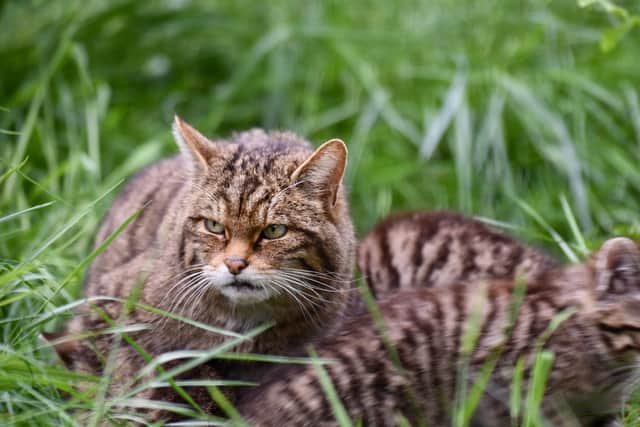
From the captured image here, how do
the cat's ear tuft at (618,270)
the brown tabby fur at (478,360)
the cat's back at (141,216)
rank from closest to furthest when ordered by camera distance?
the brown tabby fur at (478,360) < the cat's ear tuft at (618,270) < the cat's back at (141,216)

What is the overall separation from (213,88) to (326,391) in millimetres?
3856

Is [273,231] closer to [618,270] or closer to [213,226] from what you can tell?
[213,226]

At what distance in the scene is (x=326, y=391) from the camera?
3264mm

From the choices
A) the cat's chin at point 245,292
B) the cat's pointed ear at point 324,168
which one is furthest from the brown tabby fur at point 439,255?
the cat's chin at point 245,292

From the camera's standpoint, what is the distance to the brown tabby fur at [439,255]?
4.28m

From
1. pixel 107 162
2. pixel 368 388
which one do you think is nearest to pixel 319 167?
pixel 368 388

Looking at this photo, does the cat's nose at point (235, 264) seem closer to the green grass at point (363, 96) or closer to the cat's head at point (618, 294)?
the cat's head at point (618, 294)

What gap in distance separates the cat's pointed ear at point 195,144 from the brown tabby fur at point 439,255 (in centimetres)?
102

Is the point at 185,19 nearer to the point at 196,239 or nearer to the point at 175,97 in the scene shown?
the point at 175,97

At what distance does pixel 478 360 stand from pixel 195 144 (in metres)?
1.38

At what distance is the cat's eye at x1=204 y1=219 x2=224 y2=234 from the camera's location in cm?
361

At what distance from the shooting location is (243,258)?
3.44 m

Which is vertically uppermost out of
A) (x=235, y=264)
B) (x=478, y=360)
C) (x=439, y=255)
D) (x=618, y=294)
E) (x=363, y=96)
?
(x=363, y=96)

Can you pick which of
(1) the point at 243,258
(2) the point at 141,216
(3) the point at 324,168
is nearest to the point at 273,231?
(1) the point at 243,258
